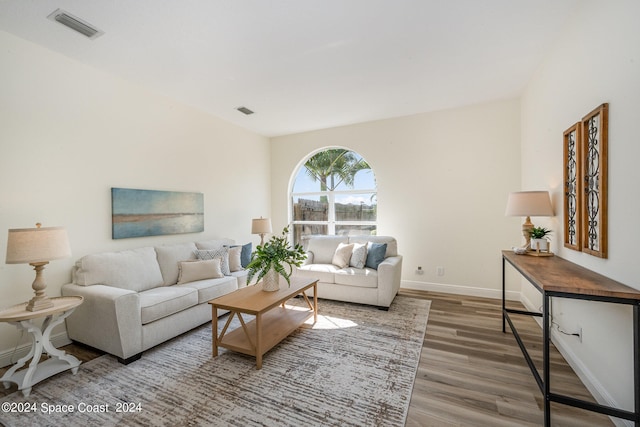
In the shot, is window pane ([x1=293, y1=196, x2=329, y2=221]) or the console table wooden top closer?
the console table wooden top

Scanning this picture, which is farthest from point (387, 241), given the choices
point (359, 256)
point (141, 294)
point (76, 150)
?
point (76, 150)

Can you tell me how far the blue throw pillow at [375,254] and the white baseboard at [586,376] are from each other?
1.86 metres

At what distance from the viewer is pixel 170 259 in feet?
10.7

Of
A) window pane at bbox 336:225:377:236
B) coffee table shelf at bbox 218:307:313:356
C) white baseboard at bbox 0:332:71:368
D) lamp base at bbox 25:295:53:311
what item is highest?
window pane at bbox 336:225:377:236

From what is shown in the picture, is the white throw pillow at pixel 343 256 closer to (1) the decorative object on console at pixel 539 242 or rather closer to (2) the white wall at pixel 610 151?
(1) the decorative object on console at pixel 539 242

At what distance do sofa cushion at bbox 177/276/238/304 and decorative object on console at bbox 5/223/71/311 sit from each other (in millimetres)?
1133

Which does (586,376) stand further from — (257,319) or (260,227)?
(260,227)

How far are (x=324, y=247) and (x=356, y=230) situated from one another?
92cm

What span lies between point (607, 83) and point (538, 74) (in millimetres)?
1510

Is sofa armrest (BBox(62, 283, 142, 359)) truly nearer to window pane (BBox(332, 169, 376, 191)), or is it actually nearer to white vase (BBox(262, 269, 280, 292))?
white vase (BBox(262, 269, 280, 292))

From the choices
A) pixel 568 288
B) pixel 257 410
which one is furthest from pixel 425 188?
pixel 257 410

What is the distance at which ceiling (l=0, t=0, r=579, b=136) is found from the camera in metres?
2.05

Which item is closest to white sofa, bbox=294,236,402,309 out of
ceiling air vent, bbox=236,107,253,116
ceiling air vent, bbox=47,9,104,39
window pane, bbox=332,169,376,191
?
window pane, bbox=332,169,376,191

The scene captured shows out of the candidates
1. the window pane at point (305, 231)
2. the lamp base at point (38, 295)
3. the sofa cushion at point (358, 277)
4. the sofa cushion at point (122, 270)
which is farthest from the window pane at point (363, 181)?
the lamp base at point (38, 295)
